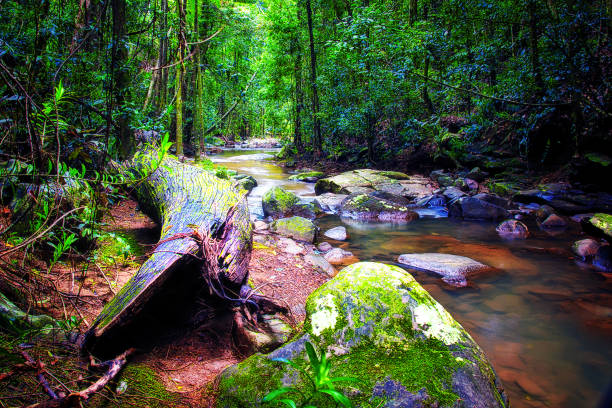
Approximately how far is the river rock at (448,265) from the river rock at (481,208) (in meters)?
3.26

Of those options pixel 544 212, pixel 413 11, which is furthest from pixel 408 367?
pixel 413 11

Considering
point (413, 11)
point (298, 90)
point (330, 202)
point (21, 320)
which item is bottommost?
point (330, 202)

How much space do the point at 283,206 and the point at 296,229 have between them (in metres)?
2.03

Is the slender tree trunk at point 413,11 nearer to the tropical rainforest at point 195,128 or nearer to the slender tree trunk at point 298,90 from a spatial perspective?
the tropical rainforest at point 195,128

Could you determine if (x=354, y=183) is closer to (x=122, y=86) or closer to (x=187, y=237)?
(x=122, y=86)

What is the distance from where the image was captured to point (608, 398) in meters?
0.69

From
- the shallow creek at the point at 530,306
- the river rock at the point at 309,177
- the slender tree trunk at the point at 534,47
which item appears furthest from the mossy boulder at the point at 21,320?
the river rock at the point at 309,177

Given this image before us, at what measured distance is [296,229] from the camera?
6391mm

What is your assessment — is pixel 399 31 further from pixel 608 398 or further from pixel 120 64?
pixel 608 398

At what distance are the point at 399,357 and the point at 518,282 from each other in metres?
3.94

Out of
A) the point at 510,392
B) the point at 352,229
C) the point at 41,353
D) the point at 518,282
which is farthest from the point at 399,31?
the point at 41,353

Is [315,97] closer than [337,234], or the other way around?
[337,234]

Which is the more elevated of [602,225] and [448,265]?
[602,225]

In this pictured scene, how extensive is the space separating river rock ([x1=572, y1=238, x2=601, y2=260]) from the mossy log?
19.3 ft
